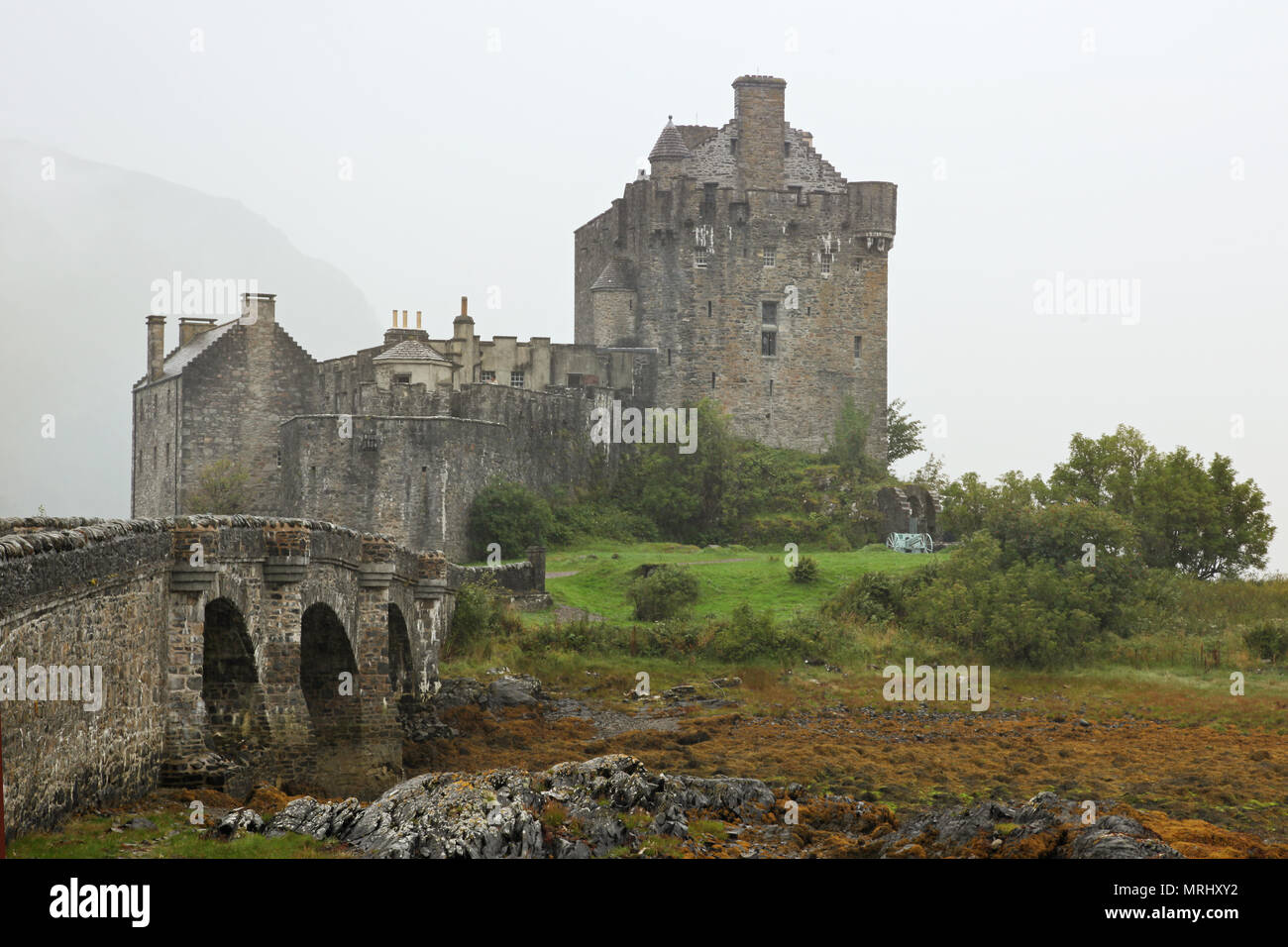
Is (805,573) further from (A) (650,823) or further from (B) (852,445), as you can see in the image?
(A) (650,823)

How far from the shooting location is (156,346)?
→ 6944cm

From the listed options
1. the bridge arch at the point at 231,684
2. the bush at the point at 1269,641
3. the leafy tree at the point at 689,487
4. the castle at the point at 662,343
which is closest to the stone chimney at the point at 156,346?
the castle at the point at 662,343

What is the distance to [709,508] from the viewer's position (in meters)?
67.1

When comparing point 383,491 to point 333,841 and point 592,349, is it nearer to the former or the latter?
point 592,349

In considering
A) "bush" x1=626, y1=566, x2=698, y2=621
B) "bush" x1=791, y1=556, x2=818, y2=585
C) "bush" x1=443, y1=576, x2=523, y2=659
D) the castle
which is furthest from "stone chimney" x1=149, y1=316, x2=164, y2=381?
"bush" x1=791, y1=556, x2=818, y2=585

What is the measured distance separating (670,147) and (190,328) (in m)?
22.8

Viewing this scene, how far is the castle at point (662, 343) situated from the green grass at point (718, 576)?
6.76m

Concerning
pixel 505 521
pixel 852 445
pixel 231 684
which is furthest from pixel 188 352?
pixel 231 684

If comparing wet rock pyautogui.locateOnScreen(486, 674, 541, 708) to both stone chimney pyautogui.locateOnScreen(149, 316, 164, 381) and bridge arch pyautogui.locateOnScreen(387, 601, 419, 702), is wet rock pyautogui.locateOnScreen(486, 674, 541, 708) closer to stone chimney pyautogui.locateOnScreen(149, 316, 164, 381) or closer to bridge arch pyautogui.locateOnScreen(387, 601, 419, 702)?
bridge arch pyautogui.locateOnScreen(387, 601, 419, 702)

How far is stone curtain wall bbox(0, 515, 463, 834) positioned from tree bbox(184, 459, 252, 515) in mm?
31217

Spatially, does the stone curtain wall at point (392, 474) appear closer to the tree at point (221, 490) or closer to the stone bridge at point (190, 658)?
the tree at point (221, 490)

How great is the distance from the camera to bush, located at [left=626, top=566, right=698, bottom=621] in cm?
4894

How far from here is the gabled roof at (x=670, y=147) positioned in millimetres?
76250
